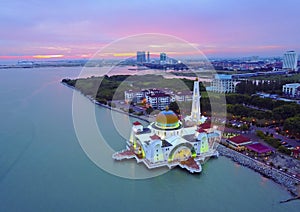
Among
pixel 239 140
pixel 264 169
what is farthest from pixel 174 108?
pixel 264 169

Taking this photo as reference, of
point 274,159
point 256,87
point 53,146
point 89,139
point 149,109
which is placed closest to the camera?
point 274,159

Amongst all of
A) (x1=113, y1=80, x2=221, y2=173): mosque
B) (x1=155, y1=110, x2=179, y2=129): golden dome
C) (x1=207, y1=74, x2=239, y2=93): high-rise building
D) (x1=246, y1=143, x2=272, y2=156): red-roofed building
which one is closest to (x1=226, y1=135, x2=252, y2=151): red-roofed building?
(x1=246, y1=143, x2=272, y2=156): red-roofed building

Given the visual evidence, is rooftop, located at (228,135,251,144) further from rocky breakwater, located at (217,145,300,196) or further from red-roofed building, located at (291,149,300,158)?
red-roofed building, located at (291,149,300,158)

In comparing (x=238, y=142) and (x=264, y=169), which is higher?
(x=238, y=142)

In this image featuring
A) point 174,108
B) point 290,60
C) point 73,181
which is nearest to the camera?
point 73,181

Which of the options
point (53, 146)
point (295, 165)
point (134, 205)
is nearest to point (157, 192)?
point (134, 205)

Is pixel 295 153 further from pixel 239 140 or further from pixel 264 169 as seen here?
pixel 239 140

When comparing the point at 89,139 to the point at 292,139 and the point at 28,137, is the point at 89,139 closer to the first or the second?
the point at 28,137
